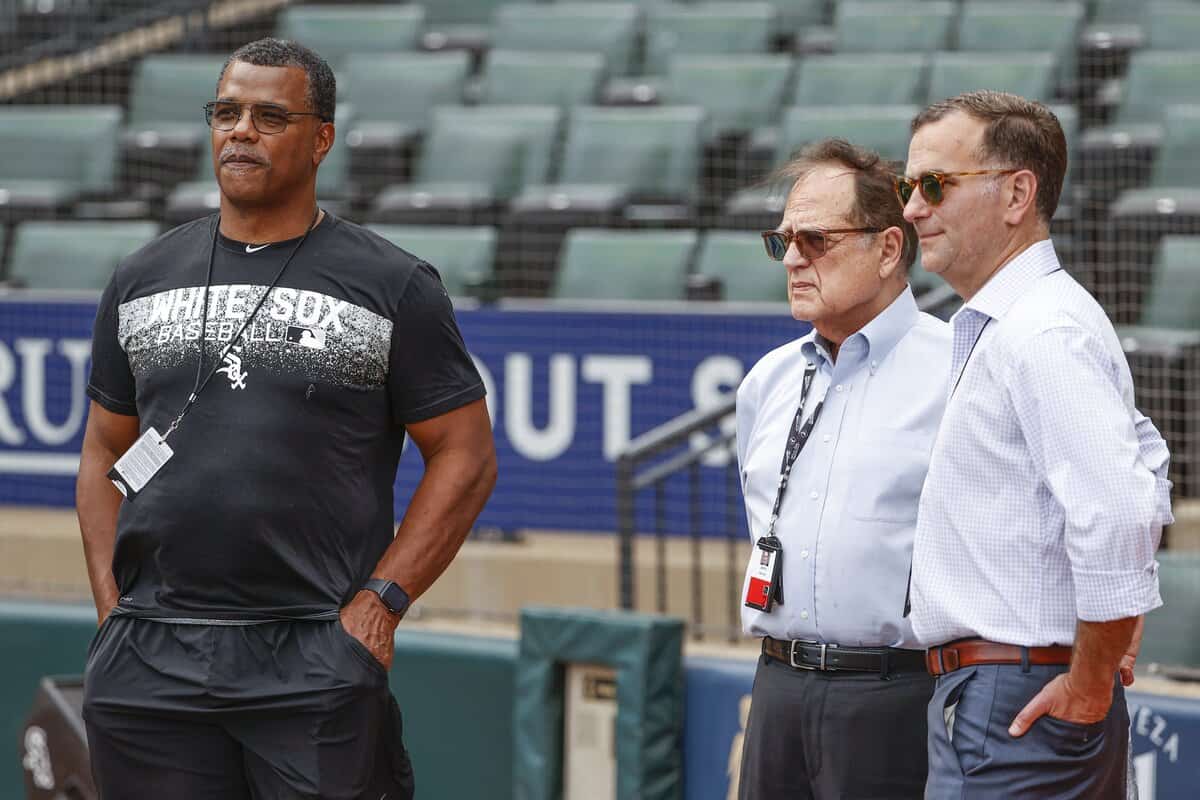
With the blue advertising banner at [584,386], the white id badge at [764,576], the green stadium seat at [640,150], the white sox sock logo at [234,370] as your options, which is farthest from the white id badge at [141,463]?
the green stadium seat at [640,150]

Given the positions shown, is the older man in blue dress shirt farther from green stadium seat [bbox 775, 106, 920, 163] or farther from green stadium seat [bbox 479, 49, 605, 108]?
green stadium seat [bbox 479, 49, 605, 108]

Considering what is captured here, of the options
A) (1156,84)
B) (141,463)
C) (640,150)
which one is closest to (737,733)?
(141,463)

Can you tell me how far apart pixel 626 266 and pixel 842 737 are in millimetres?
5087

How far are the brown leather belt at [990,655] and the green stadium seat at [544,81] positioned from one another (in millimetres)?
7710

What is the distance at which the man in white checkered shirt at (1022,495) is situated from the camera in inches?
101

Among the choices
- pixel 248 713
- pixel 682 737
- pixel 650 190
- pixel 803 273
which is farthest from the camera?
pixel 650 190

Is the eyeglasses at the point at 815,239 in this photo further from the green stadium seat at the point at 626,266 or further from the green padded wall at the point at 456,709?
the green stadium seat at the point at 626,266

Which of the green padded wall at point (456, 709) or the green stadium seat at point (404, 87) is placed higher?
the green stadium seat at point (404, 87)

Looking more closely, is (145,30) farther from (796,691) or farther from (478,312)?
(796,691)

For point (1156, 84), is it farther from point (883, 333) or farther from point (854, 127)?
point (883, 333)

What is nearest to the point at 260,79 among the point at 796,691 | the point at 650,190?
the point at 796,691

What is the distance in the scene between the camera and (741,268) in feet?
26.1

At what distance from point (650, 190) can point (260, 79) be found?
6085mm

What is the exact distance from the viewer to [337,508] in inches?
126
